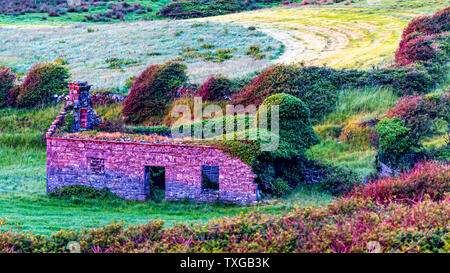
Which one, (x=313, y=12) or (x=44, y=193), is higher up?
(x=313, y=12)

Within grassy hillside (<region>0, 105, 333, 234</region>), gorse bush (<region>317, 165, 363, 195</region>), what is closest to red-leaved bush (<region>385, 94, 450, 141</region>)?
gorse bush (<region>317, 165, 363, 195</region>)

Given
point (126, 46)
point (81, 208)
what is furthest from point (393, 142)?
point (126, 46)

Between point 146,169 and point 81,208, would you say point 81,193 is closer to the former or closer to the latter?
point 81,208

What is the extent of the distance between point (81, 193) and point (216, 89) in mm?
15920

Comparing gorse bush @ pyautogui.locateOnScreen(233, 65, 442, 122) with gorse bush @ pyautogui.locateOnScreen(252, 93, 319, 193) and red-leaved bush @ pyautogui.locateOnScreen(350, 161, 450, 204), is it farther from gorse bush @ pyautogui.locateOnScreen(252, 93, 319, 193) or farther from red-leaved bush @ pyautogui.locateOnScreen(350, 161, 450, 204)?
red-leaved bush @ pyautogui.locateOnScreen(350, 161, 450, 204)

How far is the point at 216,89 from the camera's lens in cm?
3291

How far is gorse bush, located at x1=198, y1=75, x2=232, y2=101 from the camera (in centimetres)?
3288

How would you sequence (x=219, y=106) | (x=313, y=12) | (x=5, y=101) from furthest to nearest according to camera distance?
(x=313, y=12), (x=5, y=101), (x=219, y=106)

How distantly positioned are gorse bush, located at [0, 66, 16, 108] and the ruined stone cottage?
19.3 metres

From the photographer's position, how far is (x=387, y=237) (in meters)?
10.8

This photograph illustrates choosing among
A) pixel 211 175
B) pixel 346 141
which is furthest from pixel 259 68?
pixel 211 175
